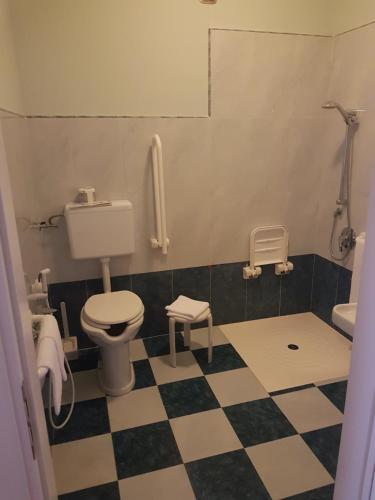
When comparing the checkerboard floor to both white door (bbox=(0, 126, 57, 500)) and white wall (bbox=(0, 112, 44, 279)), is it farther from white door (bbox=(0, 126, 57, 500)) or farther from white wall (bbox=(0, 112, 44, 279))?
white door (bbox=(0, 126, 57, 500))

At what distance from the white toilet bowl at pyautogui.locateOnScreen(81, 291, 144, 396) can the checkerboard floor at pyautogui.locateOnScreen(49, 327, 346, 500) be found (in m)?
0.09

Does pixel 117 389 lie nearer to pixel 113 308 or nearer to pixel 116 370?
pixel 116 370

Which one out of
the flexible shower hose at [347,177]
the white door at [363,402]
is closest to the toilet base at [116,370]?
the white door at [363,402]

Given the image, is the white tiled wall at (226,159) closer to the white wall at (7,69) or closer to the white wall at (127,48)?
the white wall at (127,48)

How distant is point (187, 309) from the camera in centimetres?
236

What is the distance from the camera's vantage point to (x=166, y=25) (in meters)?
2.21

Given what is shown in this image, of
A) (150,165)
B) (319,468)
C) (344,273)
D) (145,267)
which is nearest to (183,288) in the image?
(145,267)

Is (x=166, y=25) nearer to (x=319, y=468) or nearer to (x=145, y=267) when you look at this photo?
(x=145, y=267)

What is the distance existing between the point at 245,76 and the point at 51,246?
1.71 meters

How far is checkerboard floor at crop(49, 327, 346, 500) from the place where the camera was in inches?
61.8

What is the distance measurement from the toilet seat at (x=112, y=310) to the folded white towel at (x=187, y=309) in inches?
10.8

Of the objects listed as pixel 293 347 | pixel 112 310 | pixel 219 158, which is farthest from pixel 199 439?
pixel 219 158

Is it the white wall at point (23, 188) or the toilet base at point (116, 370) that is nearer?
the white wall at point (23, 188)

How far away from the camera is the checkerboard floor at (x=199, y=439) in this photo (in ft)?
5.15
